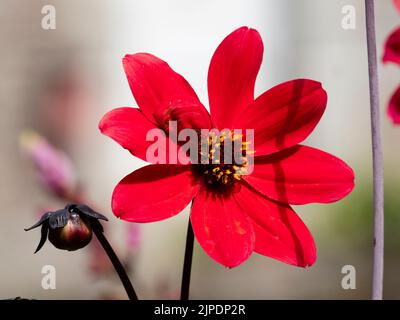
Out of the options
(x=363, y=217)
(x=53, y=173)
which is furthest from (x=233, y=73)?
(x=363, y=217)

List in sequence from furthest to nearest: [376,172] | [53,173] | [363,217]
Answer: [363,217]
[53,173]
[376,172]

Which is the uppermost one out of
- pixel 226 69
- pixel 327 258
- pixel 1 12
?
pixel 1 12

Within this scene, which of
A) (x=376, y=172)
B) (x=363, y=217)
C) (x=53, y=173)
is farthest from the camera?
(x=363, y=217)

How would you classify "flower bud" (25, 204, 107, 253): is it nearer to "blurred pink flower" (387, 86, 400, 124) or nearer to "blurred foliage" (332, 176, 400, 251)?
"blurred pink flower" (387, 86, 400, 124)

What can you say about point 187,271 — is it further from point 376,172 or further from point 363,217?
point 363,217

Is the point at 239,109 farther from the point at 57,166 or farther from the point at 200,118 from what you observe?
the point at 57,166

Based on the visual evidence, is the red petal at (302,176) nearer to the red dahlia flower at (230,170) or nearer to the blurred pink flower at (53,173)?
the red dahlia flower at (230,170)

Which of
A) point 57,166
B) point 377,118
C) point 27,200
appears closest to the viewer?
point 377,118

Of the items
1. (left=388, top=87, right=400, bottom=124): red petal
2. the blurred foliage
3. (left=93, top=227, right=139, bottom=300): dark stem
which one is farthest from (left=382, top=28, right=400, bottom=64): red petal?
the blurred foliage
